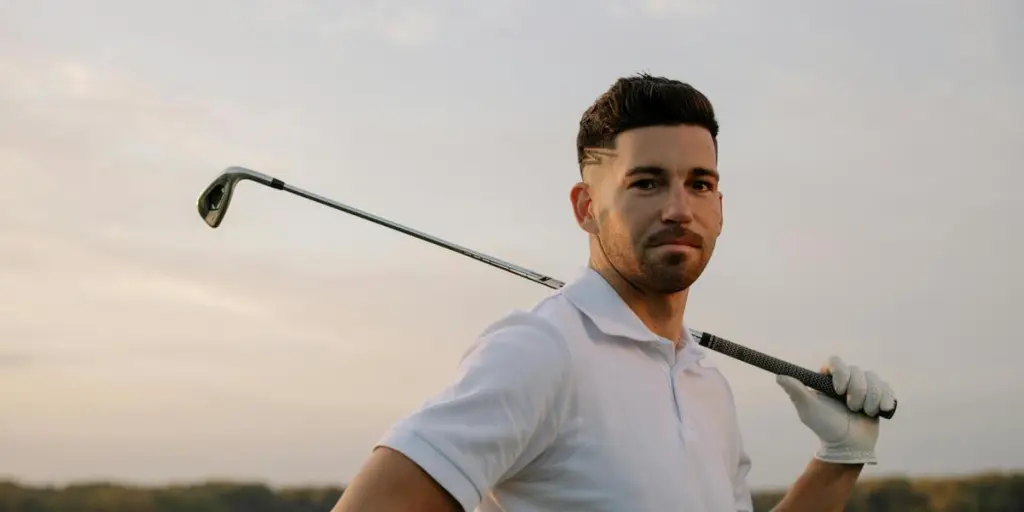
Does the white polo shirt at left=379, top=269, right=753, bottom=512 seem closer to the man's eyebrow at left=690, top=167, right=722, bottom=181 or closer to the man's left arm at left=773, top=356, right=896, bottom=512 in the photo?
the man's eyebrow at left=690, top=167, right=722, bottom=181

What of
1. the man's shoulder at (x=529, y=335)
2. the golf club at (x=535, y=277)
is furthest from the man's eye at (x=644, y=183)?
the golf club at (x=535, y=277)

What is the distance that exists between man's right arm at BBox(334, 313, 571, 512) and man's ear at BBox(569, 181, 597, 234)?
0.76 m

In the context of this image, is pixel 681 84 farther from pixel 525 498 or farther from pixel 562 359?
pixel 525 498

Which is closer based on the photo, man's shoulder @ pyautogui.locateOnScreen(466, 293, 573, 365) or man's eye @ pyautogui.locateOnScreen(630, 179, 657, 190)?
man's shoulder @ pyautogui.locateOnScreen(466, 293, 573, 365)

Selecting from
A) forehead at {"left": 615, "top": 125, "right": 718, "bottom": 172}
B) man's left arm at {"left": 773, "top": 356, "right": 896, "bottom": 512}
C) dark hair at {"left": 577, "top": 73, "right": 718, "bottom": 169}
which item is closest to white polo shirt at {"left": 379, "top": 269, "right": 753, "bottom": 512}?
forehead at {"left": 615, "top": 125, "right": 718, "bottom": 172}

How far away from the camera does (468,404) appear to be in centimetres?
315

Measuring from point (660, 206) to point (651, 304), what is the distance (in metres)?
0.35

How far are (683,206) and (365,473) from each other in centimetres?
138

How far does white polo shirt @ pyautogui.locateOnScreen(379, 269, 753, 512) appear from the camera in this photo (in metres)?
3.14

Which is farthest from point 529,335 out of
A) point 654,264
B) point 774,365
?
point 774,365

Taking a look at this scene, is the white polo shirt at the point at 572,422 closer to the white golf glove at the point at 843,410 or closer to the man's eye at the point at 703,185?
the man's eye at the point at 703,185

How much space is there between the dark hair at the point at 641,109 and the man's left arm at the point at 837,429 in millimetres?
1373

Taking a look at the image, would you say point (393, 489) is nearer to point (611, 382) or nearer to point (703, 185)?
point (611, 382)

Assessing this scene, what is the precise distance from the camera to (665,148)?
385 centimetres
